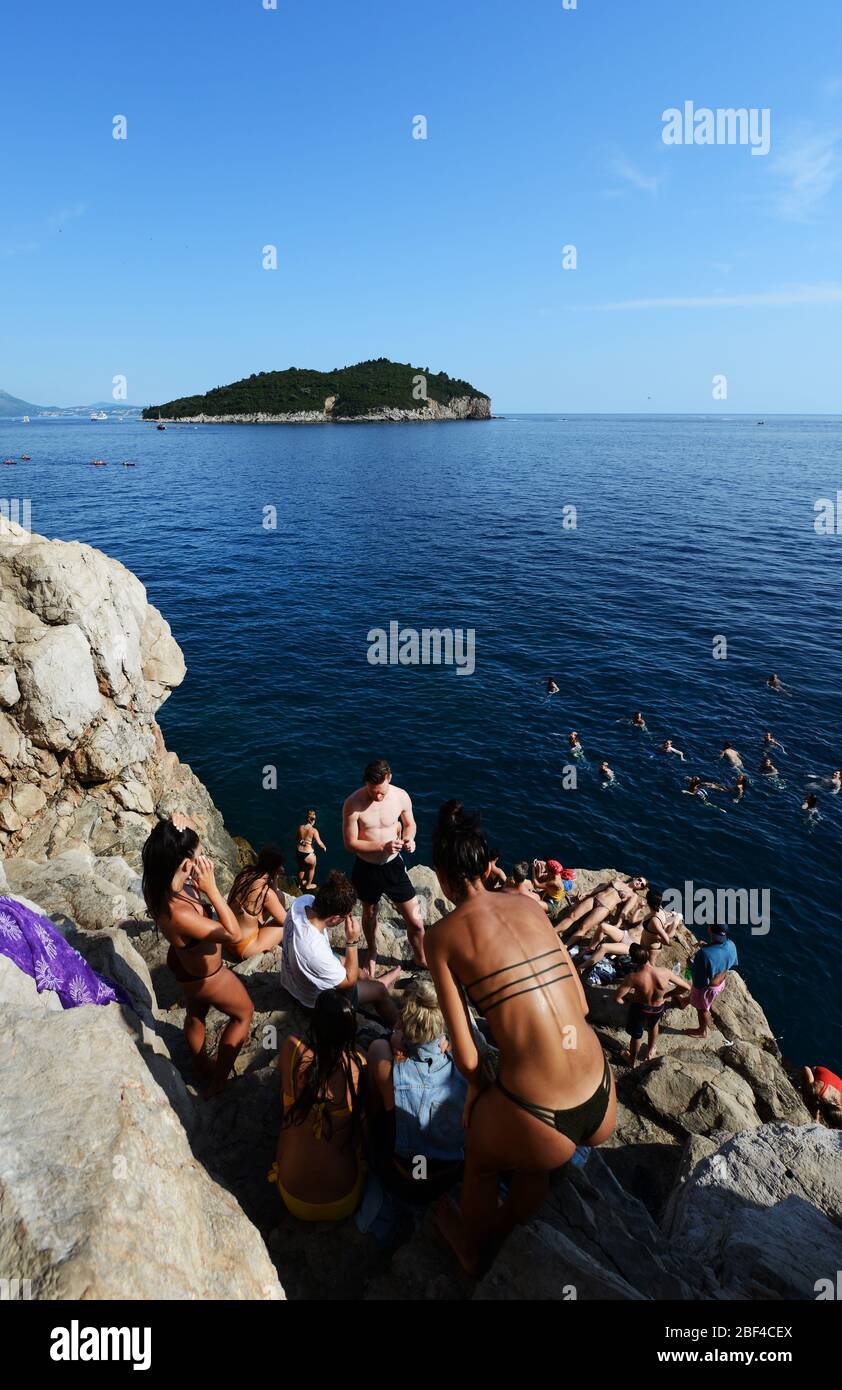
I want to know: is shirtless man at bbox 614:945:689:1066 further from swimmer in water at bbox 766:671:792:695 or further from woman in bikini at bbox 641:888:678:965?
swimmer in water at bbox 766:671:792:695

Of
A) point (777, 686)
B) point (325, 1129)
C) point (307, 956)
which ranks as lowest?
point (325, 1129)

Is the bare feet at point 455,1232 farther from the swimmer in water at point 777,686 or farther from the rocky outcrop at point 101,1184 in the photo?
the swimmer in water at point 777,686

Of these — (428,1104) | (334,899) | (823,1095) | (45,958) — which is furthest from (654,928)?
(45,958)

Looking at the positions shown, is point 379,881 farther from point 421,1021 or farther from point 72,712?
point 72,712

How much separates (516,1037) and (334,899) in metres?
2.79

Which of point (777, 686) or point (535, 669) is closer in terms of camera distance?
point (777, 686)

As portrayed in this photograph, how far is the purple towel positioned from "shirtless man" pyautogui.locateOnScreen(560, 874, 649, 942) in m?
8.66

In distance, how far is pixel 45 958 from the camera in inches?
206

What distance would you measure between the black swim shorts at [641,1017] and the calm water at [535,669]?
495 cm

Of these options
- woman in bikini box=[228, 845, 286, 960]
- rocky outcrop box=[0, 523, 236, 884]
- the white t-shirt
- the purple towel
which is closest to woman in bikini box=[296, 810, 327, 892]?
rocky outcrop box=[0, 523, 236, 884]

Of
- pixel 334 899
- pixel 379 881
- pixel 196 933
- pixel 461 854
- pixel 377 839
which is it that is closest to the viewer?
pixel 461 854
